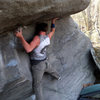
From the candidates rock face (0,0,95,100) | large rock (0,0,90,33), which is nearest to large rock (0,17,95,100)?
rock face (0,0,95,100)

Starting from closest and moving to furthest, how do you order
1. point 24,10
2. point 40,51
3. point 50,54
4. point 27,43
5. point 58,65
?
point 24,10
point 27,43
point 40,51
point 50,54
point 58,65

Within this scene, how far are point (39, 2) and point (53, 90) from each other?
135cm

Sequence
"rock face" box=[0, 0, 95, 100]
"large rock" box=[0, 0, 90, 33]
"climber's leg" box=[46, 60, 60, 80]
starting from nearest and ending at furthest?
"large rock" box=[0, 0, 90, 33] < "rock face" box=[0, 0, 95, 100] < "climber's leg" box=[46, 60, 60, 80]

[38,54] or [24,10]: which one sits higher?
[24,10]

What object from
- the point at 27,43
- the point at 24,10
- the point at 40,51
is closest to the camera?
the point at 24,10

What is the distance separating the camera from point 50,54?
2.21 metres

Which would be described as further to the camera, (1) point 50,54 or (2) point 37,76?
(1) point 50,54

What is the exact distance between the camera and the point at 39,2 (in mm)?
1412

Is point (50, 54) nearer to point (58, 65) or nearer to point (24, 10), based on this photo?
point (58, 65)

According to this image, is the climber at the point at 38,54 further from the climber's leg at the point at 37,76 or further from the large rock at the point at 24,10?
the large rock at the point at 24,10

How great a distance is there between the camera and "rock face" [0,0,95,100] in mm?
1409

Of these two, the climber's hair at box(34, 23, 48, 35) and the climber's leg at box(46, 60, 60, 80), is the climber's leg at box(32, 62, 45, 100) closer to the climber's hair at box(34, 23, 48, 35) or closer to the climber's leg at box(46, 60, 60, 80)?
the climber's leg at box(46, 60, 60, 80)

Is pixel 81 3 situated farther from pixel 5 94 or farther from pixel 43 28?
pixel 5 94

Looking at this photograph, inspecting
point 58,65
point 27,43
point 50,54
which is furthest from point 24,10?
point 58,65
